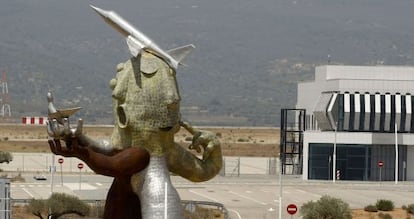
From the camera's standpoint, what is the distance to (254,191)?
231 feet

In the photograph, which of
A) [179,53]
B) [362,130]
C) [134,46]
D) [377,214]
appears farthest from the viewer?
[362,130]

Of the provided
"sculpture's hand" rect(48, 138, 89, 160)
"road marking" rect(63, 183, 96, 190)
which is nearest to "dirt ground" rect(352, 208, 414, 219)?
"road marking" rect(63, 183, 96, 190)

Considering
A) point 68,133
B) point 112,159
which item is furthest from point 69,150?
point 112,159

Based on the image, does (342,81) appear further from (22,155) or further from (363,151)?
(22,155)

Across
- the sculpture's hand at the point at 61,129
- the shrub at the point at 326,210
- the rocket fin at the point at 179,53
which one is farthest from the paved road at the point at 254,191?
the sculpture's hand at the point at 61,129

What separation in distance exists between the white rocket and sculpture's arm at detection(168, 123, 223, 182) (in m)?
1.86

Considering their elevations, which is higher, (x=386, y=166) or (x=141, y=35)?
(x=141, y=35)

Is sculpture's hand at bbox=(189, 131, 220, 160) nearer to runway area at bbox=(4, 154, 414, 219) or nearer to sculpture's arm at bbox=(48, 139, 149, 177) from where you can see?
sculpture's arm at bbox=(48, 139, 149, 177)

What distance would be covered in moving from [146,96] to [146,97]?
26 millimetres

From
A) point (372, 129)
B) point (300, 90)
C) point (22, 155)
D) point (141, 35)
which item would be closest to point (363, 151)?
point (372, 129)

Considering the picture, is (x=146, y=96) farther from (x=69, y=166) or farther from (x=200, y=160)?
(x=69, y=166)

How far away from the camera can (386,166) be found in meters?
82.3

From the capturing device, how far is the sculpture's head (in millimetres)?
31203

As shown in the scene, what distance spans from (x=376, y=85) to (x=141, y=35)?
5029 cm
